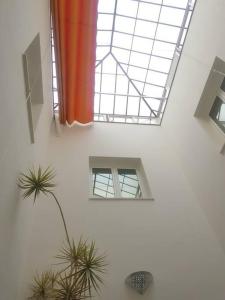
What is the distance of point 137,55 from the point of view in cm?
1096

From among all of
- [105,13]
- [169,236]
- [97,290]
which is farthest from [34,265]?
[105,13]

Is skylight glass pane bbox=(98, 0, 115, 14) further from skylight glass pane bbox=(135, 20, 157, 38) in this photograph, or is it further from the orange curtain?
the orange curtain

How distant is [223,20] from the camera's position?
6.79 metres

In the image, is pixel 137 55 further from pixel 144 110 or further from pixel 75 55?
pixel 75 55

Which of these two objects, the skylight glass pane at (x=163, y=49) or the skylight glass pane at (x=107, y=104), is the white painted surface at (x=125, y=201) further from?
the skylight glass pane at (x=107, y=104)

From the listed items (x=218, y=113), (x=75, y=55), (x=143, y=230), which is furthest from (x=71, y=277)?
(x=75, y=55)

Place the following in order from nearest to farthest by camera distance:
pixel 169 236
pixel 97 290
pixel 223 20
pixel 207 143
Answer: pixel 97 290 < pixel 169 236 < pixel 223 20 < pixel 207 143

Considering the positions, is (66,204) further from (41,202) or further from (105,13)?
(105,13)

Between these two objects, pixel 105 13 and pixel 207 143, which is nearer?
pixel 207 143

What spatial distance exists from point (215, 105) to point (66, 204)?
4.65 meters

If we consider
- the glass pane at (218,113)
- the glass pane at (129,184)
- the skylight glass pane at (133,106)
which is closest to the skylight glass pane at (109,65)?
the skylight glass pane at (133,106)

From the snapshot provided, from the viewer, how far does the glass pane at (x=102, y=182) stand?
302 inches

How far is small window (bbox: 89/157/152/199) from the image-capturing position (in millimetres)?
7715

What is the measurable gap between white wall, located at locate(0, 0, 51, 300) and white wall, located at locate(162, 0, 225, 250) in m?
4.09
